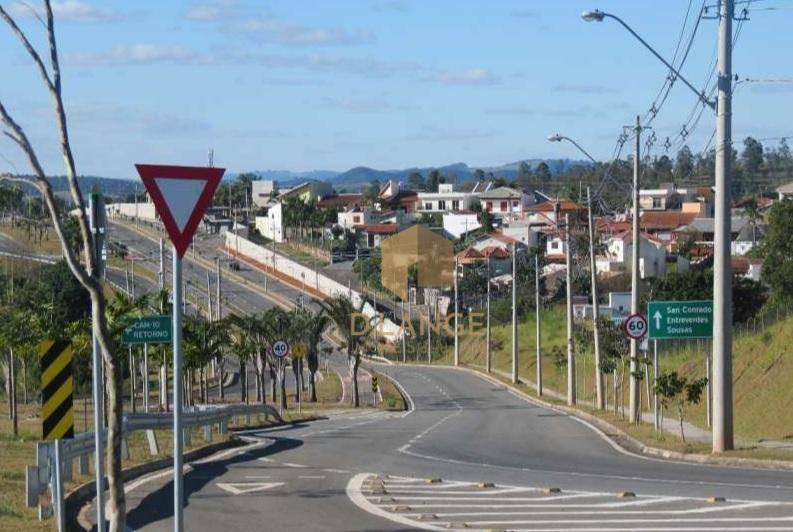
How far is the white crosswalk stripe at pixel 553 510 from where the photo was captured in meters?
16.5

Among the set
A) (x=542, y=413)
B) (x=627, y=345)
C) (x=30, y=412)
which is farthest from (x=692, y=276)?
(x=30, y=412)

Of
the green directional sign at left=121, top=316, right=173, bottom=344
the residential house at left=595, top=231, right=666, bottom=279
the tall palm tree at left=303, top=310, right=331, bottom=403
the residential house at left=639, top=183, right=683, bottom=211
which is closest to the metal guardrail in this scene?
the green directional sign at left=121, top=316, right=173, bottom=344

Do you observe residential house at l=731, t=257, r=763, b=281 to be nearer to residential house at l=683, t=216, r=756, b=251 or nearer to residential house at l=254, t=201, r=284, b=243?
residential house at l=683, t=216, r=756, b=251

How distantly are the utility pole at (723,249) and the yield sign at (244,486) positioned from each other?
866 cm

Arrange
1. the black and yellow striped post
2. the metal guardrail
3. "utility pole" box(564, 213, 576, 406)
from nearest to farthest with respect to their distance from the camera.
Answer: the black and yellow striped post → the metal guardrail → "utility pole" box(564, 213, 576, 406)

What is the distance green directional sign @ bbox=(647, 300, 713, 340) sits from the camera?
29.5 m

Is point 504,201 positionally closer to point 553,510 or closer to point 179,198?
point 553,510

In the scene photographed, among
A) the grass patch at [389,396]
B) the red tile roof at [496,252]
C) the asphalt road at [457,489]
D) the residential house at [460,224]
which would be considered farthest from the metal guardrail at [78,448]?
the residential house at [460,224]

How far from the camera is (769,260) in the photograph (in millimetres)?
77250

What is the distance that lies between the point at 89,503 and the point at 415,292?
95.7 metres

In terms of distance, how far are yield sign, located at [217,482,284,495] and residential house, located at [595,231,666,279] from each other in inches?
3258

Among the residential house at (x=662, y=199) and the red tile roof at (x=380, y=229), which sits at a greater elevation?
A: the residential house at (x=662, y=199)

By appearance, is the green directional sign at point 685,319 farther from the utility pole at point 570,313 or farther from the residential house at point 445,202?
the residential house at point 445,202

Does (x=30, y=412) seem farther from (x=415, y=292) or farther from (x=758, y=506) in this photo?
(x=415, y=292)
